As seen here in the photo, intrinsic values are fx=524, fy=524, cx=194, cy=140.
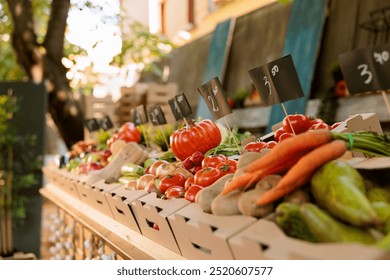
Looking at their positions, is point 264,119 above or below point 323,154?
above

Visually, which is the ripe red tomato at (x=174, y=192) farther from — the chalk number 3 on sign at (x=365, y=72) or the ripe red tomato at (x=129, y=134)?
the ripe red tomato at (x=129, y=134)

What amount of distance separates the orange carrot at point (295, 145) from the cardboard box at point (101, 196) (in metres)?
1.07

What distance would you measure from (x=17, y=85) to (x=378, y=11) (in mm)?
3717

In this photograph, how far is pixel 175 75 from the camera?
9750 millimetres

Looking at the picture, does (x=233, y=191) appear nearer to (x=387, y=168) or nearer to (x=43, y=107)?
(x=387, y=168)

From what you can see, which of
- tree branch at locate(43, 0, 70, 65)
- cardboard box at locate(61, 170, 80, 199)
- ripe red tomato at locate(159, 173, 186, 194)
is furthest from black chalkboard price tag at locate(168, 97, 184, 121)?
tree branch at locate(43, 0, 70, 65)

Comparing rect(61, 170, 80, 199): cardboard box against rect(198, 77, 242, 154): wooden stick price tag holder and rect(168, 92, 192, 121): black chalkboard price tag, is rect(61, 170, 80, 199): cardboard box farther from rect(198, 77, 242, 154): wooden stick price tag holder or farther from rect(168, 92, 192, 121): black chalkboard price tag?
rect(198, 77, 242, 154): wooden stick price tag holder

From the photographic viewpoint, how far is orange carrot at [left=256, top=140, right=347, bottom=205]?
1.12 meters

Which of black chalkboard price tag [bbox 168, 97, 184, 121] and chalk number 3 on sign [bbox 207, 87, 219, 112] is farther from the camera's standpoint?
black chalkboard price tag [bbox 168, 97, 184, 121]

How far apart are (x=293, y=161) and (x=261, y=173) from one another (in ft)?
0.28

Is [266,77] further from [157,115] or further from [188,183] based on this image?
[157,115]

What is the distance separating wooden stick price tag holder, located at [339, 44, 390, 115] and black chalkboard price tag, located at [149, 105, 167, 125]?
1283 mm

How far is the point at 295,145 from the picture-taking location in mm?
1179
